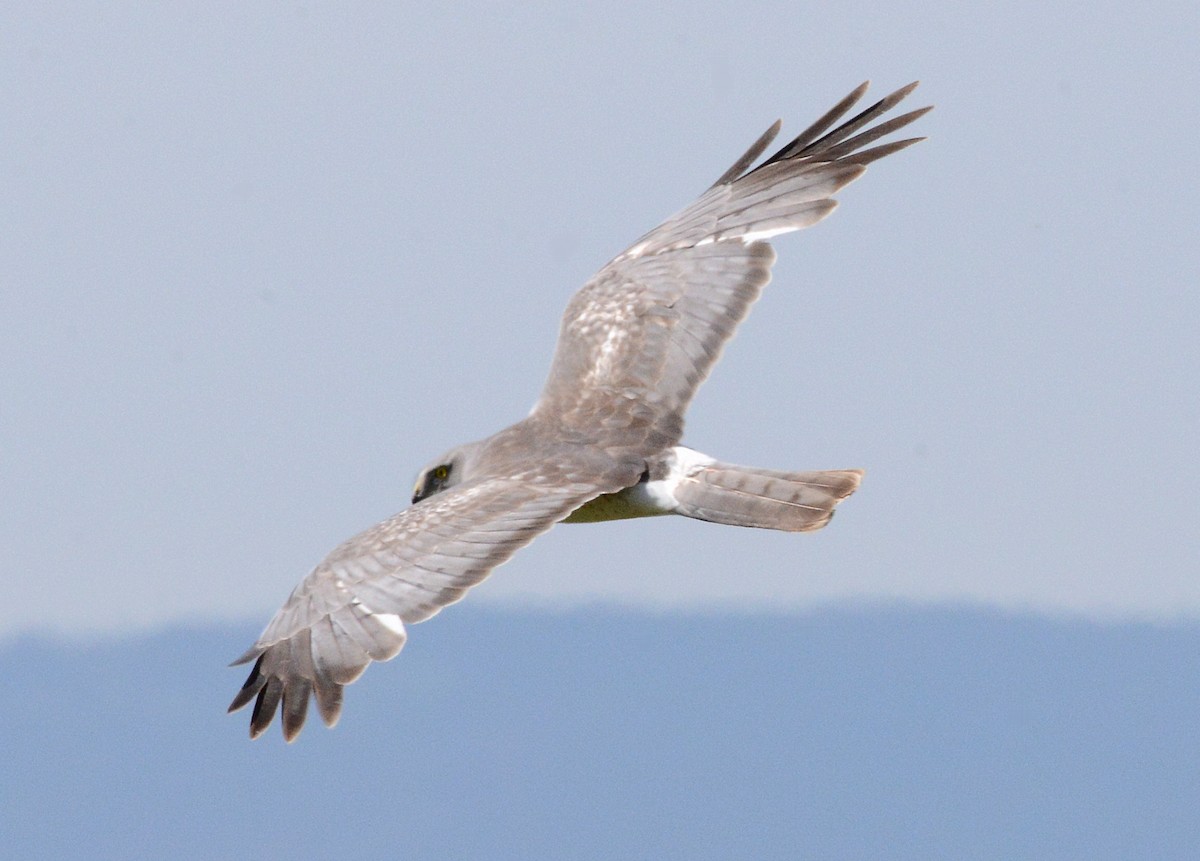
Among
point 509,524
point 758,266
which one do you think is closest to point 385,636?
point 509,524

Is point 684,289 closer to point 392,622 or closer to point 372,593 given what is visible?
point 372,593

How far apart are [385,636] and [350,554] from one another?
563 mm

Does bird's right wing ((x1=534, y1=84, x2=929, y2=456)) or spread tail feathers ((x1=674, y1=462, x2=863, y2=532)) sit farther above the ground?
bird's right wing ((x1=534, y1=84, x2=929, y2=456))

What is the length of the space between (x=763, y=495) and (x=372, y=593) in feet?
5.69

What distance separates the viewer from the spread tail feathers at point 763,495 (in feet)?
23.2

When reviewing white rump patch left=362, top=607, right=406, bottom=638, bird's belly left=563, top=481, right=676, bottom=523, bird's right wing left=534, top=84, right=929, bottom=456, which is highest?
bird's right wing left=534, top=84, right=929, bottom=456

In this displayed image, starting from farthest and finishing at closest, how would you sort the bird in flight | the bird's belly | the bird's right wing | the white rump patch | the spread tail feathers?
the bird's right wing
the bird's belly
the spread tail feathers
the bird in flight
the white rump patch

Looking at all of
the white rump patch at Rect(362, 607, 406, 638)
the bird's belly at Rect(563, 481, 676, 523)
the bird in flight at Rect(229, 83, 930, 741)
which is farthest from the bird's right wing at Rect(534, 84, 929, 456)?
the white rump patch at Rect(362, 607, 406, 638)

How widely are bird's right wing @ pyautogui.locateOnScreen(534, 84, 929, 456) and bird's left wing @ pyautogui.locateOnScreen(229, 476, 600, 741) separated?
1.02m

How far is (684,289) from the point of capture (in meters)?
8.56

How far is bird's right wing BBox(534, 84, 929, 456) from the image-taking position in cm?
817

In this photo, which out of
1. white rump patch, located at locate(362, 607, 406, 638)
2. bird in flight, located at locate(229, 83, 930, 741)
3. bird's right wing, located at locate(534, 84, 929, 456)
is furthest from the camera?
bird's right wing, located at locate(534, 84, 929, 456)

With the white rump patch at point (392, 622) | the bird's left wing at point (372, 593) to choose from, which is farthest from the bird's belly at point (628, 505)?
the white rump patch at point (392, 622)

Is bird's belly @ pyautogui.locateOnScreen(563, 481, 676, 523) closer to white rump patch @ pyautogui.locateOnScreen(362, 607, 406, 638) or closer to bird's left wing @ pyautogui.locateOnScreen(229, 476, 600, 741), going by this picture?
bird's left wing @ pyautogui.locateOnScreen(229, 476, 600, 741)
